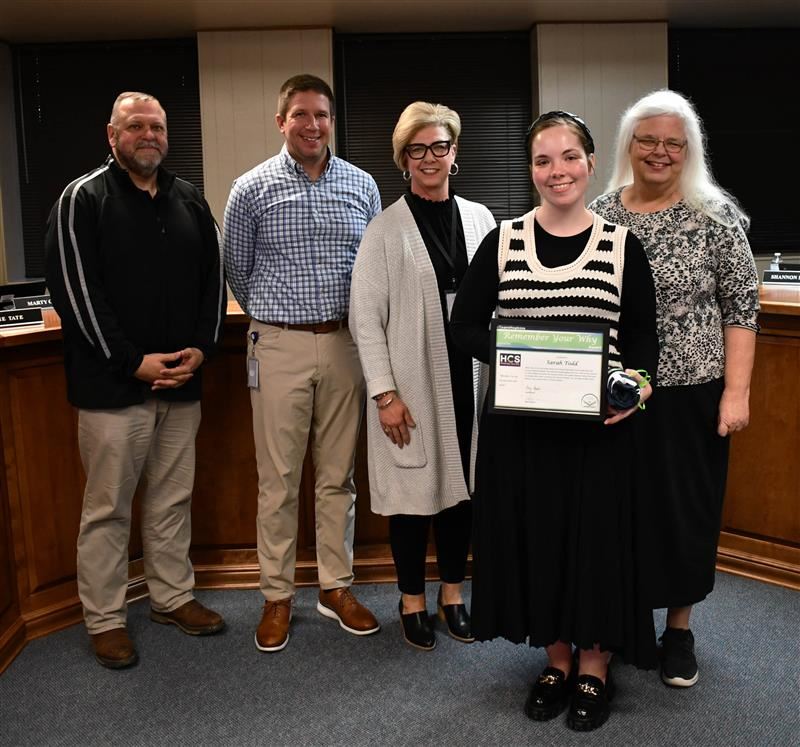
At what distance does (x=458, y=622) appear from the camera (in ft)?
8.13

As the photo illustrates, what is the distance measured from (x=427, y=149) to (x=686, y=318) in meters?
0.79

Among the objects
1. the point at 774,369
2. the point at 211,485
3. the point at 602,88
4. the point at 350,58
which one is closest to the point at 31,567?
the point at 211,485

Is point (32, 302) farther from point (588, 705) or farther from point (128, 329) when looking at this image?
point (588, 705)

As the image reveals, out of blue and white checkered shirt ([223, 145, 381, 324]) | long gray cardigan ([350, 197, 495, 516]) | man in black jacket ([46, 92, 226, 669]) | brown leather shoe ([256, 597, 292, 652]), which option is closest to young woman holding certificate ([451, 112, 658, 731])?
long gray cardigan ([350, 197, 495, 516])

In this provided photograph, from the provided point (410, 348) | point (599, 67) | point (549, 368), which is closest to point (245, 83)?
point (599, 67)

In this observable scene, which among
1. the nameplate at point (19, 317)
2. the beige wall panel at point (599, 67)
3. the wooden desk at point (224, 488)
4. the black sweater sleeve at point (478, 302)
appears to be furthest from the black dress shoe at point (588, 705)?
the beige wall panel at point (599, 67)

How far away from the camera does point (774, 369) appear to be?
9.34 ft

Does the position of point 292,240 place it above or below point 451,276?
above

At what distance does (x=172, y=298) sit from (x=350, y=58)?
4.41 m

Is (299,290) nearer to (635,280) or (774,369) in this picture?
(635,280)

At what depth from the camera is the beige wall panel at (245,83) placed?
5.96 metres

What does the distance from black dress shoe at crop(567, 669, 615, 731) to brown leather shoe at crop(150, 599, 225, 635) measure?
112 centimetres

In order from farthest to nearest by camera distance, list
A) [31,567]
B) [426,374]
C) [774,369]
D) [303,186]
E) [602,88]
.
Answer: [602,88]
[774,369]
[31,567]
[303,186]
[426,374]

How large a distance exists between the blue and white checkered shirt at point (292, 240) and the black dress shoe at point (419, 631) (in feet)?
2.99
